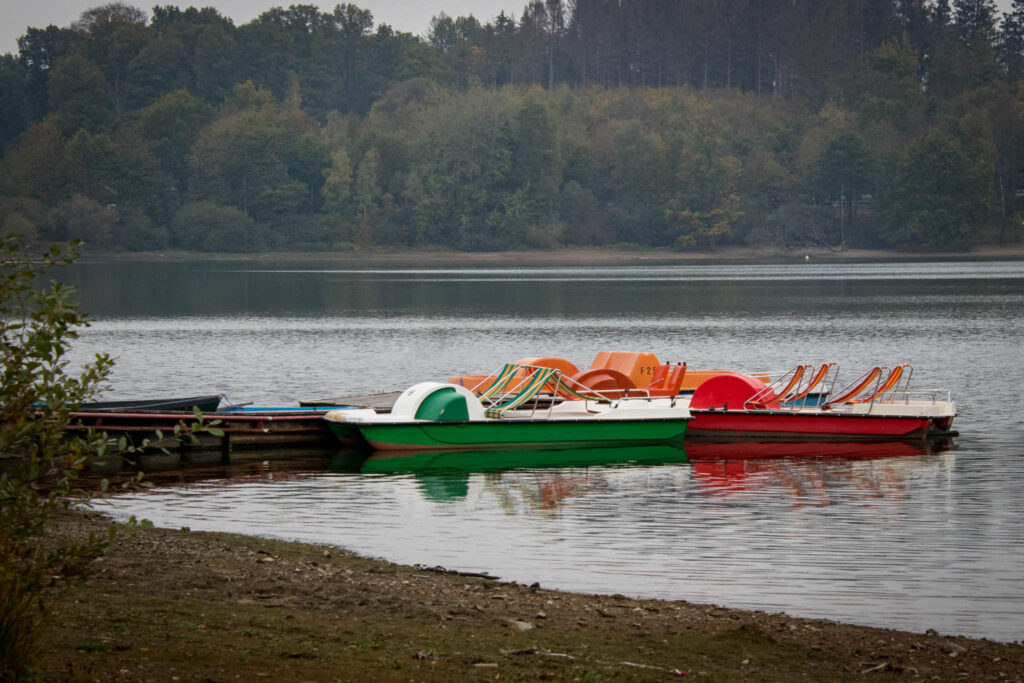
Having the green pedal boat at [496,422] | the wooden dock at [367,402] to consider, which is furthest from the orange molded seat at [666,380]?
the wooden dock at [367,402]

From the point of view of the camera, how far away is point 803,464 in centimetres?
2620

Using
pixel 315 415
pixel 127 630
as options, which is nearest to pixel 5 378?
pixel 127 630

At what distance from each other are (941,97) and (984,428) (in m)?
179

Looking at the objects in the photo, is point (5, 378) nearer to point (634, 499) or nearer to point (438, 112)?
point (634, 499)

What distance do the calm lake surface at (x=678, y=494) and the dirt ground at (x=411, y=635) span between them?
6.00 ft

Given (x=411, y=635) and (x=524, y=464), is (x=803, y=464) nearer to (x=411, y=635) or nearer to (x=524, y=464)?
(x=524, y=464)

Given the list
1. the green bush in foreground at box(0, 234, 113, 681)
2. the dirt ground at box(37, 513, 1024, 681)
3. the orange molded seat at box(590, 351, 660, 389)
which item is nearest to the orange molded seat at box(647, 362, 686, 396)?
the orange molded seat at box(590, 351, 660, 389)

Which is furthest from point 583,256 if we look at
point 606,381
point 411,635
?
point 411,635

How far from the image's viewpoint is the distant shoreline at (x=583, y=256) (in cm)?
16250

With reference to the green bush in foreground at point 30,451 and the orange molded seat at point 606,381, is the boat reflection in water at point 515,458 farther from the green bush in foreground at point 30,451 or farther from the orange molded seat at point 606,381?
the green bush in foreground at point 30,451

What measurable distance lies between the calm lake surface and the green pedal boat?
607 millimetres

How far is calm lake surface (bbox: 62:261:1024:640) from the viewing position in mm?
15983

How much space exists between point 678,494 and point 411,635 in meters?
11.8

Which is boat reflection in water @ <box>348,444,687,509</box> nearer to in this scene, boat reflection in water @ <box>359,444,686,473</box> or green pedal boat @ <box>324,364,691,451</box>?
boat reflection in water @ <box>359,444,686,473</box>
